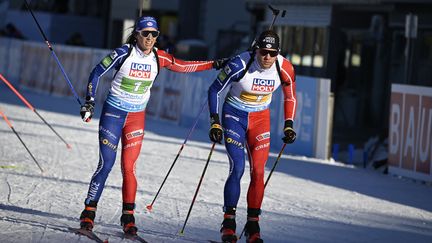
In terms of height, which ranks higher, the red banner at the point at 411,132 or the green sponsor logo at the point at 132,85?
the green sponsor logo at the point at 132,85

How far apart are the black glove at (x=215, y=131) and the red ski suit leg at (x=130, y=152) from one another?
72 cm

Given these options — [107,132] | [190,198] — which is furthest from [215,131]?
[190,198]

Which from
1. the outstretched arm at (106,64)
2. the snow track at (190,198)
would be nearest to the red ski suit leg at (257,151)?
the snow track at (190,198)

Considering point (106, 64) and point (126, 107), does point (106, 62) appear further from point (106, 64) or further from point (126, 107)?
point (126, 107)

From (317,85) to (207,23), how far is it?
19878 millimetres

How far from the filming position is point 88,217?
31.1 feet

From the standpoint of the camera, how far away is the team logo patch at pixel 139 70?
9516mm

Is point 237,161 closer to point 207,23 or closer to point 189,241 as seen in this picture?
point 189,241

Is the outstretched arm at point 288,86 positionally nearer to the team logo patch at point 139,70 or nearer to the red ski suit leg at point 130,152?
the team logo patch at point 139,70

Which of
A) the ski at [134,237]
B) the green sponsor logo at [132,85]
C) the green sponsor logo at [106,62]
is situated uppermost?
the green sponsor logo at [106,62]

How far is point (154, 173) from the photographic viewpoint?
15.0 m

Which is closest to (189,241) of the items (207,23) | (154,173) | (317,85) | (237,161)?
(237,161)

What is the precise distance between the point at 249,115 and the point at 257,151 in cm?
35

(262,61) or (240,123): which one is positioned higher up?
(262,61)
